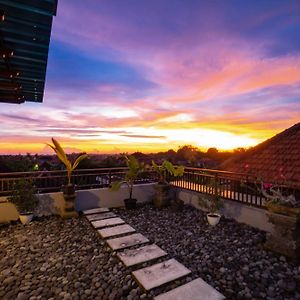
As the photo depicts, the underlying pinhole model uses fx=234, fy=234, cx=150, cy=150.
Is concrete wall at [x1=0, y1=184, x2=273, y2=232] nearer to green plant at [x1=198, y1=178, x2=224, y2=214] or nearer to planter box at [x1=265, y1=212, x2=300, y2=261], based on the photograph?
green plant at [x1=198, y1=178, x2=224, y2=214]

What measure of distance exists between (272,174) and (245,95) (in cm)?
337

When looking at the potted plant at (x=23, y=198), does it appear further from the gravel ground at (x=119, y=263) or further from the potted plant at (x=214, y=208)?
the potted plant at (x=214, y=208)

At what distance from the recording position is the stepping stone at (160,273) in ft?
10.2

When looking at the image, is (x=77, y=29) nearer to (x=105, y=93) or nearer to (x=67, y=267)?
(x=105, y=93)

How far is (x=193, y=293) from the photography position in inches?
113

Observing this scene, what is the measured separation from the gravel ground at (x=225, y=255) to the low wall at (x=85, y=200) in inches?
45.6

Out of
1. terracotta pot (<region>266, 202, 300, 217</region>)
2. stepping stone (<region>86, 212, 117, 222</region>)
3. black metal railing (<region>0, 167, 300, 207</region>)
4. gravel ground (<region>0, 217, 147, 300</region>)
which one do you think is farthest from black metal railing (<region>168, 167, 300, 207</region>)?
gravel ground (<region>0, 217, 147, 300</region>)

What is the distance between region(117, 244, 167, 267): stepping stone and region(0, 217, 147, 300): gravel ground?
126 millimetres

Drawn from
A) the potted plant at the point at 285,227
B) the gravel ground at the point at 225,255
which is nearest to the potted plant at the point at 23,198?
the gravel ground at the point at 225,255

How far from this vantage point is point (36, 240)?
4.79 meters

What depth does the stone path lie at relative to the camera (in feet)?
9.39

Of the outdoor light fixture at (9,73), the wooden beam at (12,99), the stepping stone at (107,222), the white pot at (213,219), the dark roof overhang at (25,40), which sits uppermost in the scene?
the dark roof overhang at (25,40)

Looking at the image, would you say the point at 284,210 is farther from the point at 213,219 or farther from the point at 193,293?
the point at 193,293

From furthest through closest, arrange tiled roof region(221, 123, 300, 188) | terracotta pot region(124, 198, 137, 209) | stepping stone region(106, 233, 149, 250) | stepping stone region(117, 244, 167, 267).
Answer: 1. terracotta pot region(124, 198, 137, 209)
2. tiled roof region(221, 123, 300, 188)
3. stepping stone region(106, 233, 149, 250)
4. stepping stone region(117, 244, 167, 267)
